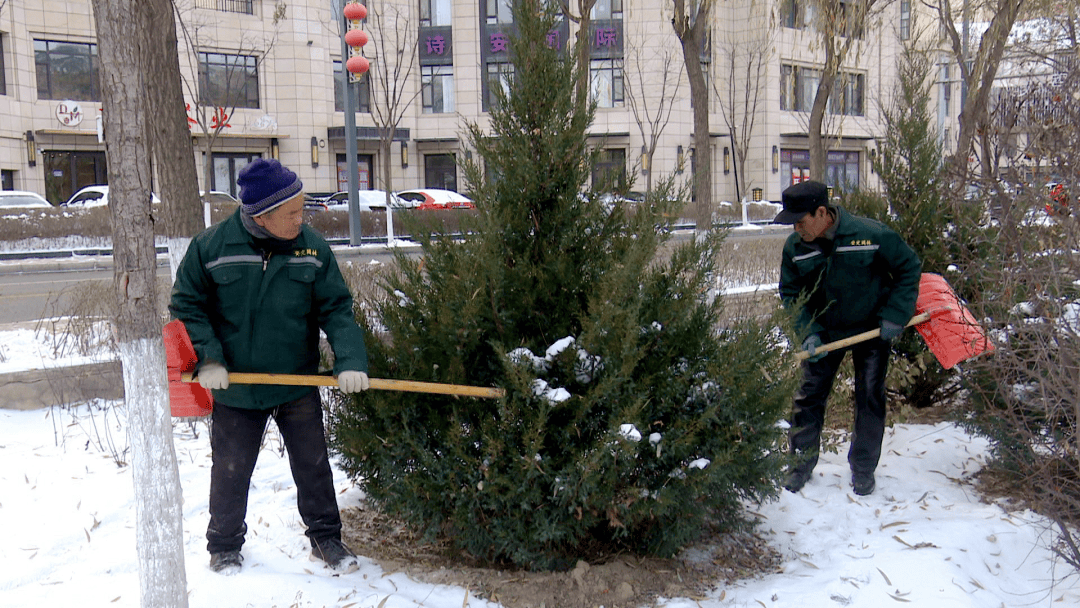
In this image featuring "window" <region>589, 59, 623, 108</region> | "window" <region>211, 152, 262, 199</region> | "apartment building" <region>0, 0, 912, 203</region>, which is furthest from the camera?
"window" <region>589, 59, 623, 108</region>

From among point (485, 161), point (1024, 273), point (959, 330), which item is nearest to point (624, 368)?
point (485, 161)

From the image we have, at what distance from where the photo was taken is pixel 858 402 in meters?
4.80

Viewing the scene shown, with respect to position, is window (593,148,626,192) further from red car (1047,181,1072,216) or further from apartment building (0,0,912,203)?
apartment building (0,0,912,203)

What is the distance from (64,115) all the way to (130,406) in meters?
33.4

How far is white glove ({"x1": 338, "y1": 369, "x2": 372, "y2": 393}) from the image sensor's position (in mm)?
3324

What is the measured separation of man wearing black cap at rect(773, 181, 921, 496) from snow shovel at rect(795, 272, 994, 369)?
0.11m

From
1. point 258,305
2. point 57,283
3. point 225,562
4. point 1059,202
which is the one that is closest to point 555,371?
point 258,305

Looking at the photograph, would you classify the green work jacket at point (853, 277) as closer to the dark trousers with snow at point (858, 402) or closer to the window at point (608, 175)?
the dark trousers with snow at point (858, 402)

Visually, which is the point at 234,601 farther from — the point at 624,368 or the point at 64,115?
the point at 64,115

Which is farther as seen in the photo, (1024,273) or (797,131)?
(797,131)

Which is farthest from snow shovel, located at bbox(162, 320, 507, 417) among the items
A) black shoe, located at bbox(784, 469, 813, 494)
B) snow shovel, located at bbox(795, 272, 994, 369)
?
black shoe, located at bbox(784, 469, 813, 494)

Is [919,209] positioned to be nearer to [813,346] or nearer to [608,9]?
[813,346]

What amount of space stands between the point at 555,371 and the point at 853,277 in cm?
200

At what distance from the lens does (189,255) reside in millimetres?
3455
